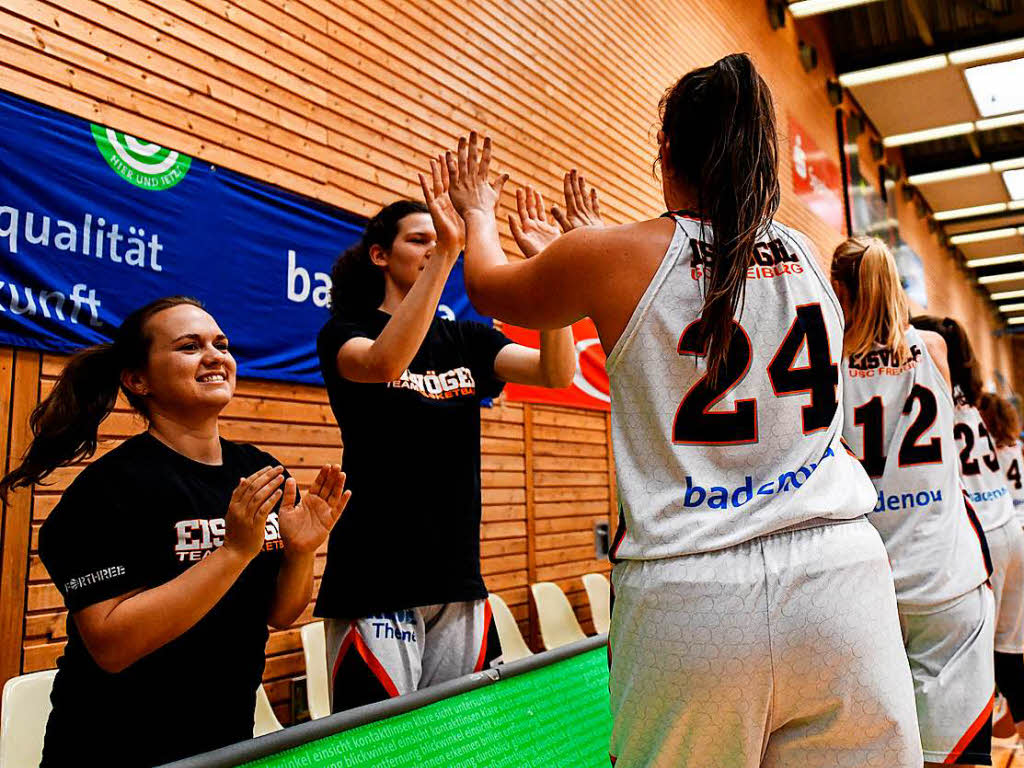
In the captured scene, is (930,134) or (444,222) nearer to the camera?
(444,222)

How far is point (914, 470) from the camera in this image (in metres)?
3.01

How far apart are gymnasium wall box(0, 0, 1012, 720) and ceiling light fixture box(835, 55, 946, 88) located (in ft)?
17.3

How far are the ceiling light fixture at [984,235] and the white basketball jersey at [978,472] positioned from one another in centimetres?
1787

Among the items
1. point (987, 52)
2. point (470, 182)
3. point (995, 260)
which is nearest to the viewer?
point (470, 182)

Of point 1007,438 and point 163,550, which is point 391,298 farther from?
point 1007,438

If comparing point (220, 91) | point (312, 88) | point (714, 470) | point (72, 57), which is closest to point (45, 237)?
point (72, 57)

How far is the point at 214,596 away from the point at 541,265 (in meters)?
0.99

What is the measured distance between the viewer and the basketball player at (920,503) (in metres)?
2.92

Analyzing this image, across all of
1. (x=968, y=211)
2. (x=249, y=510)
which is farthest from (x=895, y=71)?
(x=249, y=510)

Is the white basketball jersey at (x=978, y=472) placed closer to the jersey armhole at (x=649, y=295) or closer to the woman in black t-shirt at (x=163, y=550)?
the jersey armhole at (x=649, y=295)

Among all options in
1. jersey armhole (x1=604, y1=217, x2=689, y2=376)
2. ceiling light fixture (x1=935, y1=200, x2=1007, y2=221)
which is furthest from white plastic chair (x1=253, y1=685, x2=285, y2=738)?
ceiling light fixture (x1=935, y1=200, x2=1007, y2=221)

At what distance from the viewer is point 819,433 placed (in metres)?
1.55

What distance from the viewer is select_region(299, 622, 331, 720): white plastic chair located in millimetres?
4031

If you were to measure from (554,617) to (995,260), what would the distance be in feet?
73.1
